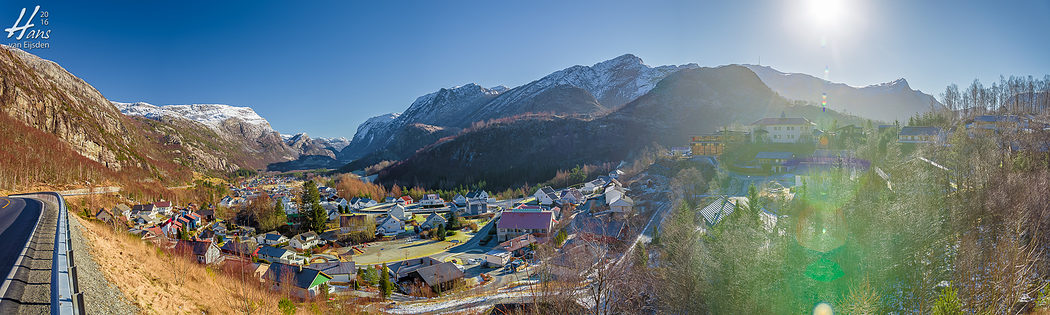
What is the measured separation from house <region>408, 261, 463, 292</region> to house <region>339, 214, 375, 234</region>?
681 inches

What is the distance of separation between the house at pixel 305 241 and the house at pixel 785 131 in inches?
1809

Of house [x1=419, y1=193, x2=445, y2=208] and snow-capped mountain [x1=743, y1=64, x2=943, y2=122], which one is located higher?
snow-capped mountain [x1=743, y1=64, x2=943, y2=122]

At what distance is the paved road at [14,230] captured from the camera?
21.1 ft

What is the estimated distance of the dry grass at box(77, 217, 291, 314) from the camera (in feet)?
24.2

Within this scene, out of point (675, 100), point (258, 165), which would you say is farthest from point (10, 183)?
point (258, 165)

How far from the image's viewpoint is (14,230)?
9.34 meters

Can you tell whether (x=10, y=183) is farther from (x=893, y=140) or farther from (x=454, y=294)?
(x=893, y=140)

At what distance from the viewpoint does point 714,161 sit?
42.3 meters

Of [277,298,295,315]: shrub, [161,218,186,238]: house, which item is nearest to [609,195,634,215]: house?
[277,298,295,315]: shrub

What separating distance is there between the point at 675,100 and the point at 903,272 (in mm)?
106723

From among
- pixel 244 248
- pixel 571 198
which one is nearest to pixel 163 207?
pixel 244 248

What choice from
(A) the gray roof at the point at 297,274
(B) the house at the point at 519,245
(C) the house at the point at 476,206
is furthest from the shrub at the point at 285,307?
(C) the house at the point at 476,206

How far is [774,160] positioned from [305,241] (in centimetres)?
4224

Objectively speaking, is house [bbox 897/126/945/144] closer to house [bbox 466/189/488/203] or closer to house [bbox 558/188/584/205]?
house [bbox 558/188/584/205]
